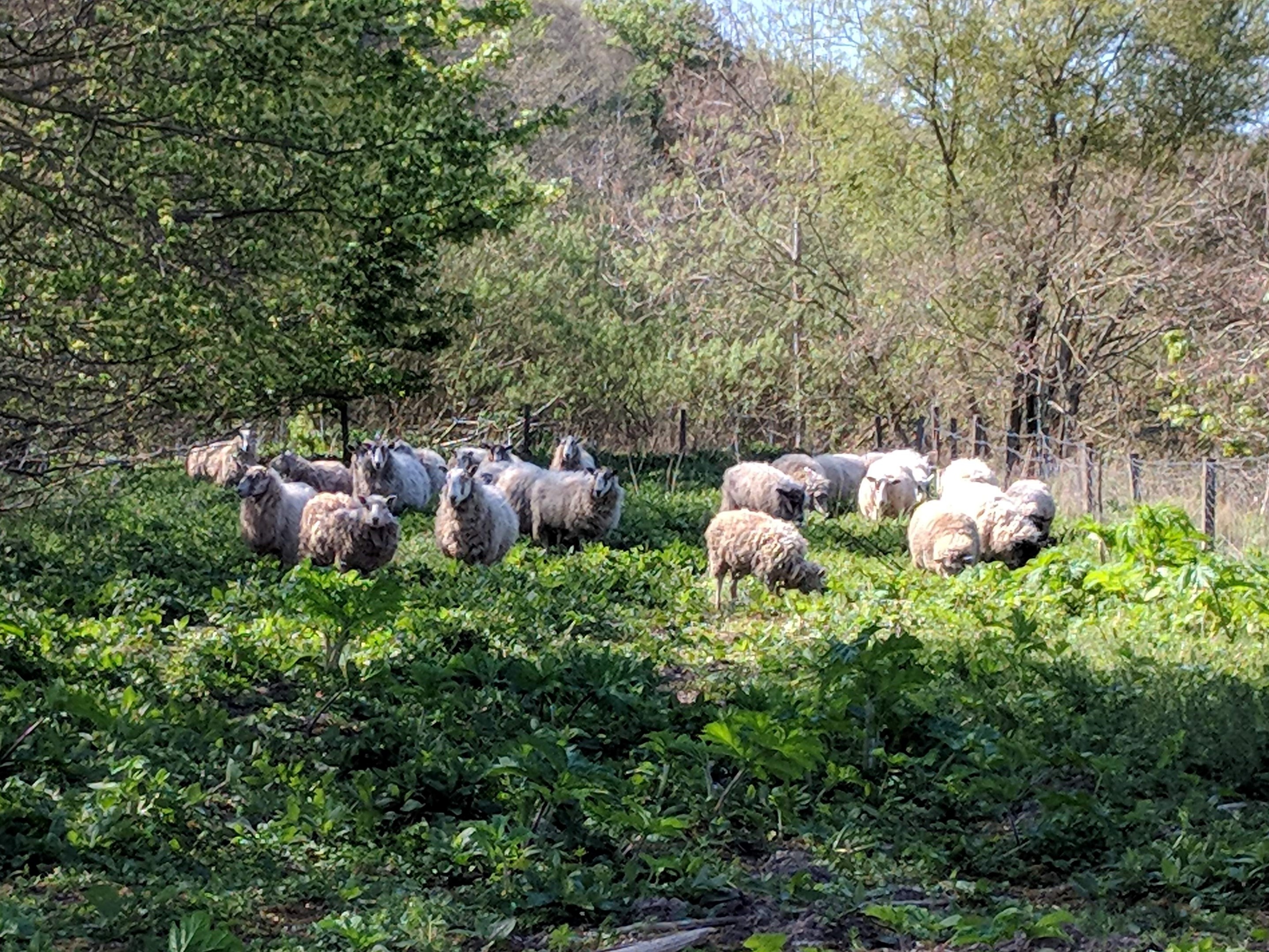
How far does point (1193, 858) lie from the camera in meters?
5.57

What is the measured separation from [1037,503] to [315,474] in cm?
895

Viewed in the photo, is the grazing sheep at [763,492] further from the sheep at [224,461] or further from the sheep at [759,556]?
the sheep at [224,461]

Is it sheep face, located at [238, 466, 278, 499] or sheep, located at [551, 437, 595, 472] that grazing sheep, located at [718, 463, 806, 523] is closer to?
sheep, located at [551, 437, 595, 472]

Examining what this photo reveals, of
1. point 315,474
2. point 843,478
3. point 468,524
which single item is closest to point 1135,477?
point 843,478

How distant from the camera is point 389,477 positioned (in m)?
18.6

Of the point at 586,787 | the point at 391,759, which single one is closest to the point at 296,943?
the point at 586,787

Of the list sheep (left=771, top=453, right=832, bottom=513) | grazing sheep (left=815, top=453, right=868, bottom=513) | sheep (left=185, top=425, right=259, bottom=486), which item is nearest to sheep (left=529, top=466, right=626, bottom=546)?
sheep (left=771, top=453, right=832, bottom=513)

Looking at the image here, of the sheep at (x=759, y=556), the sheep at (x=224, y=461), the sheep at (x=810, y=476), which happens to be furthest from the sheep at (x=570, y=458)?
the sheep at (x=759, y=556)

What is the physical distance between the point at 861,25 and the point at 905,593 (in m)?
15.9

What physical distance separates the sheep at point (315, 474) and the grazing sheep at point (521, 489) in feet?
7.63

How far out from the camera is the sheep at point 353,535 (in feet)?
43.1

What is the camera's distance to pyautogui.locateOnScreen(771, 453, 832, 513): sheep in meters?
19.9

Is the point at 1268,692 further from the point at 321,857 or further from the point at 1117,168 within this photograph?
the point at 1117,168

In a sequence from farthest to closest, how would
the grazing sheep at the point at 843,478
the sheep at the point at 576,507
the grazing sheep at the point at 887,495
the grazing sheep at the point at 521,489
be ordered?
the grazing sheep at the point at 843,478, the grazing sheep at the point at 887,495, the grazing sheep at the point at 521,489, the sheep at the point at 576,507
